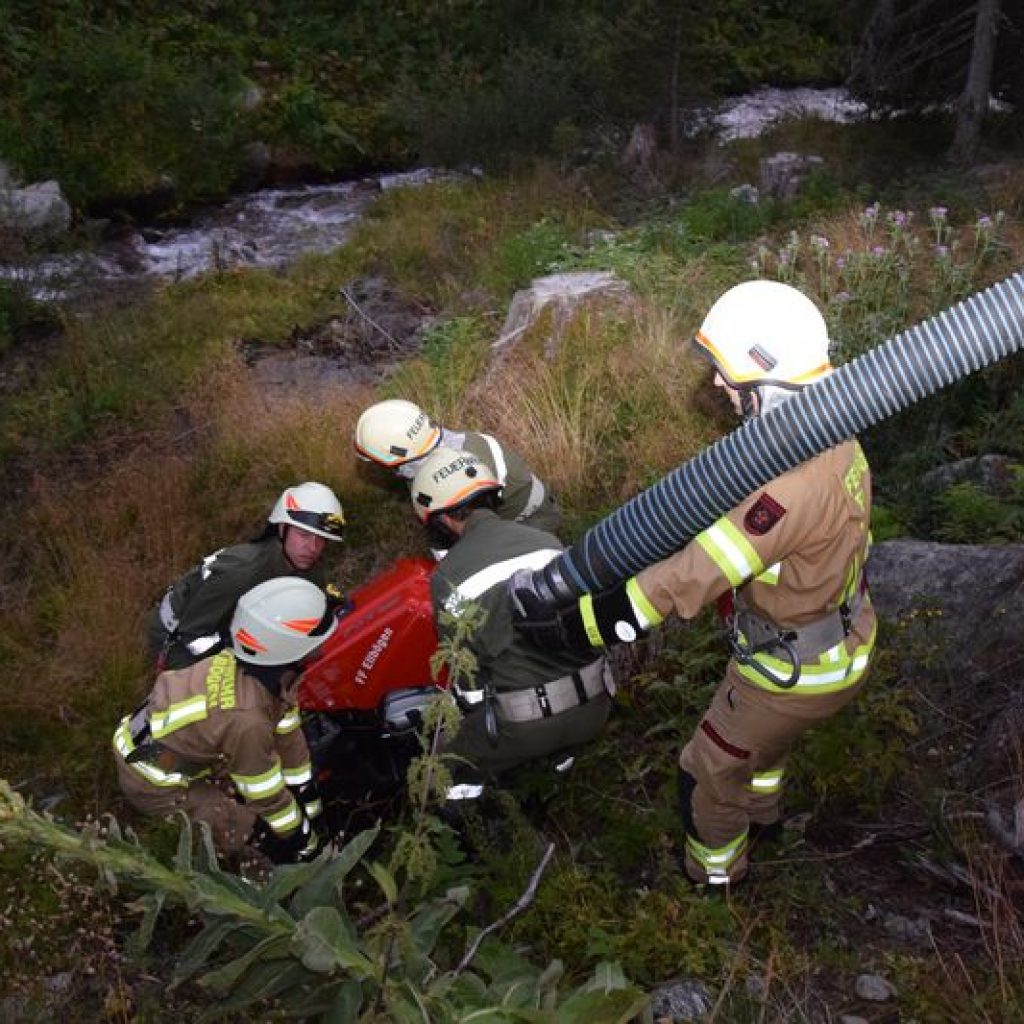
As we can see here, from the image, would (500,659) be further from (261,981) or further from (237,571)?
(261,981)

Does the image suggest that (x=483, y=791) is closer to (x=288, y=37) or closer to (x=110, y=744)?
(x=110, y=744)

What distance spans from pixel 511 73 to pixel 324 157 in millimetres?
3257

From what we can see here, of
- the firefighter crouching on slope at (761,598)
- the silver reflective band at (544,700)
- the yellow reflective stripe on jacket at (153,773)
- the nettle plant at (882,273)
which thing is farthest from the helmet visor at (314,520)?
the nettle plant at (882,273)

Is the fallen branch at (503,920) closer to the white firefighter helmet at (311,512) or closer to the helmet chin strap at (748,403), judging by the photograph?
the helmet chin strap at (748,403)

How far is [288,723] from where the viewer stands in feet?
10.9

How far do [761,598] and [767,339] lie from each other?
2.23 feet

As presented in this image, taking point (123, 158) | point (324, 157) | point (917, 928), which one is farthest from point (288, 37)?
point (917, 928)

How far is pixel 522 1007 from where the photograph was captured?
178 cm

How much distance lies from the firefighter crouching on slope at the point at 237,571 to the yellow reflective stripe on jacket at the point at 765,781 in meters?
1.85

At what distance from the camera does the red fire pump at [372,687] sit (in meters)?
3.86

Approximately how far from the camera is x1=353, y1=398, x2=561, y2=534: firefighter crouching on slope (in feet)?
13.9

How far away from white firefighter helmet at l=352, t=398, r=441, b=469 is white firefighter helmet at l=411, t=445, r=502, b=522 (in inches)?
29.4

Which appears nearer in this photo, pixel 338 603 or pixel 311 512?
pixel 338 603

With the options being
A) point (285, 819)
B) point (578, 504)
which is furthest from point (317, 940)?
point (578, 504)
